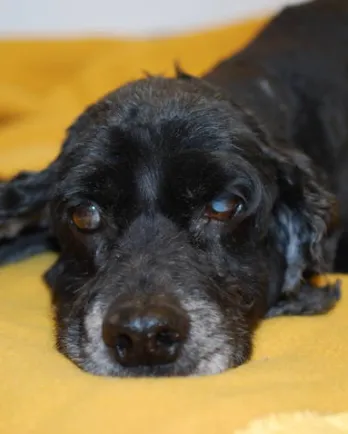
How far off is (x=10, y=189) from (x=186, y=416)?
1.01 metres

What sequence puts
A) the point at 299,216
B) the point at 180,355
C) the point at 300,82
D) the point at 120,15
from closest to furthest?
1. the point at 180,355
2. the point at 299,216
3. the point at 300,82
4. the point at 120,15

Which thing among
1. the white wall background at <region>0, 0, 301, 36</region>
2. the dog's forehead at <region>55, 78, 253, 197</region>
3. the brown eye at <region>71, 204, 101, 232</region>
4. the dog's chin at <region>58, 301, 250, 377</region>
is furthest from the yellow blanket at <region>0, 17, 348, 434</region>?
the white wall background at <region>0, 0, 301, 36</region>

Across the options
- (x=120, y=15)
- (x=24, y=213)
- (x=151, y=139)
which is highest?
(x=151, y=139)

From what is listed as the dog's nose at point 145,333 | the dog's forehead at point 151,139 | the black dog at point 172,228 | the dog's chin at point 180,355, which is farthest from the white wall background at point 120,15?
the dog's nose at point 145,333

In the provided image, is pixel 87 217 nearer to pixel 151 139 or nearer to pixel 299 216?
pixel 151 139

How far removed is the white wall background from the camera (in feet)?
12.7

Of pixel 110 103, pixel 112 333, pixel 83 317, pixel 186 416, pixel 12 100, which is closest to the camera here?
pixel 186 416

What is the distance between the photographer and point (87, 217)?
6.36 ft

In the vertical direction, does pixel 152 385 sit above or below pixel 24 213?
above

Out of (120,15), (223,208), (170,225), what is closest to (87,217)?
(170,225)

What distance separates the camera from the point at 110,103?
2.05m

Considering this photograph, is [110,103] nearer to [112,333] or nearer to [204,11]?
[112,333]

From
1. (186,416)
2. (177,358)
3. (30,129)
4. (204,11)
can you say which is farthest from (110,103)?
(204,11)

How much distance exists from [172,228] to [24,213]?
0.52 metres
